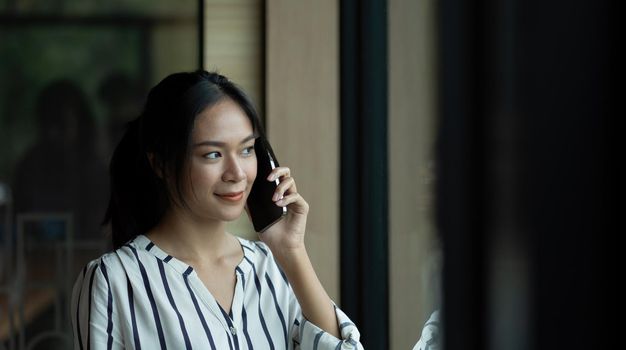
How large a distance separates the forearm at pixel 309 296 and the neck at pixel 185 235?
19 centimetres

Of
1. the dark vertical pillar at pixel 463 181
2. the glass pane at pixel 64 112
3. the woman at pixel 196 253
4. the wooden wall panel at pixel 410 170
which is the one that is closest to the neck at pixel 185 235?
the woman at pixel 196 253

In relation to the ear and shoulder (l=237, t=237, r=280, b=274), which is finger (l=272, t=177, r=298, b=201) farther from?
the ear

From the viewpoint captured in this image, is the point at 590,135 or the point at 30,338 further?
the point at 30,338

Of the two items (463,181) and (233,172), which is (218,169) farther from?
(463,181)

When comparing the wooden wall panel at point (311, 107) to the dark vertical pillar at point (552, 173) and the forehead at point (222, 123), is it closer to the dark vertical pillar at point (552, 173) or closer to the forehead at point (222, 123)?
the forehead at point (222, 123)

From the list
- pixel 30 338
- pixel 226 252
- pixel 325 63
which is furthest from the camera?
pixel 30 338

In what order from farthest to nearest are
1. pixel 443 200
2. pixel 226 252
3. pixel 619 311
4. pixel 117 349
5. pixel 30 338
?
pixel 30 338, pixel 226 252, pixel 117 349, pixel 443 200, pixel 619 311

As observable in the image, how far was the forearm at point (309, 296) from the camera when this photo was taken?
6.88 feet

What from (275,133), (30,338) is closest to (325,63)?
(275,133)

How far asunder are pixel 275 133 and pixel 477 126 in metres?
3.00

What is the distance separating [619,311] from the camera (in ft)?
2.15

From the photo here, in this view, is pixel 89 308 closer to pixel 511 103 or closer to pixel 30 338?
pixel 511 103

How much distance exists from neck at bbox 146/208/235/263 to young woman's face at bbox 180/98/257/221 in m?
0.06

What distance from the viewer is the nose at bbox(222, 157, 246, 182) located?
2.02 m
